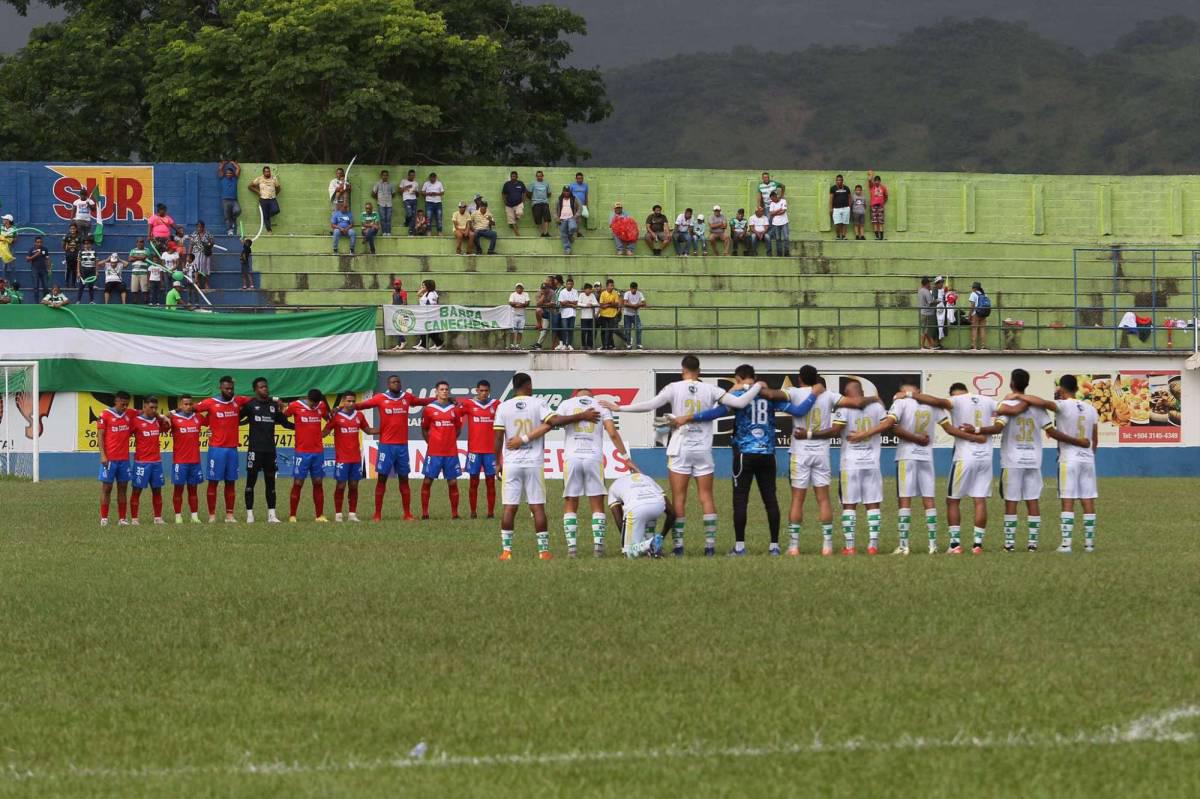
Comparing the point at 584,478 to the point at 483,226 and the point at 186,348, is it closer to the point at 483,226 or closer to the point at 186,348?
the point at 186,348

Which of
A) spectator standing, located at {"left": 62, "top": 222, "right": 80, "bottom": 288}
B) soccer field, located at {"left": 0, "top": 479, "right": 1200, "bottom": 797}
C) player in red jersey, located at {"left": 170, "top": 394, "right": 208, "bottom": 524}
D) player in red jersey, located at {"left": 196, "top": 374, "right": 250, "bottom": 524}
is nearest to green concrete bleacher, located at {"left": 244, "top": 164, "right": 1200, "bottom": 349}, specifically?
spectator standing, located at {"left": 62, "top": 222, "right": 80, "bottom": 288}

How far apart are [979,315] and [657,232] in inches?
363

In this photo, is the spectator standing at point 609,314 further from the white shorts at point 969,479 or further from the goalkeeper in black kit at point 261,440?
the white shorts at point 969,479

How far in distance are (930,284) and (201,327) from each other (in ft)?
62.8

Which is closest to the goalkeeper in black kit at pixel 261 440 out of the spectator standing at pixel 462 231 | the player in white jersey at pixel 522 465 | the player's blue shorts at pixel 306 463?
the player's blue shorts at pixel 306 463

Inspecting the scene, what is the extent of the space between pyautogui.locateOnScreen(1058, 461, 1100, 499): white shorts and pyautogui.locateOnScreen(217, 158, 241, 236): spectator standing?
34.6 meters

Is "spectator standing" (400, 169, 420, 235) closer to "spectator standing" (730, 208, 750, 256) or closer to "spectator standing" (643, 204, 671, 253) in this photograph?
"spectator standing" (643, 204, 671, 253)

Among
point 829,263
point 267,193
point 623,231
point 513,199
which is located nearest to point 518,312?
point 623,231

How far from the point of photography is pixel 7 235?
47781 mm

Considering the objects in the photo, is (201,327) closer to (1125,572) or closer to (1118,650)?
(1125,572)

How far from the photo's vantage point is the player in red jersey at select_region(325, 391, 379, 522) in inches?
1126

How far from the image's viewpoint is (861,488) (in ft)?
66.1

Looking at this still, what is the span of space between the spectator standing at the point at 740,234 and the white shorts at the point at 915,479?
32.0 meters

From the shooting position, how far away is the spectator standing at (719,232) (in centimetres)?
5197
